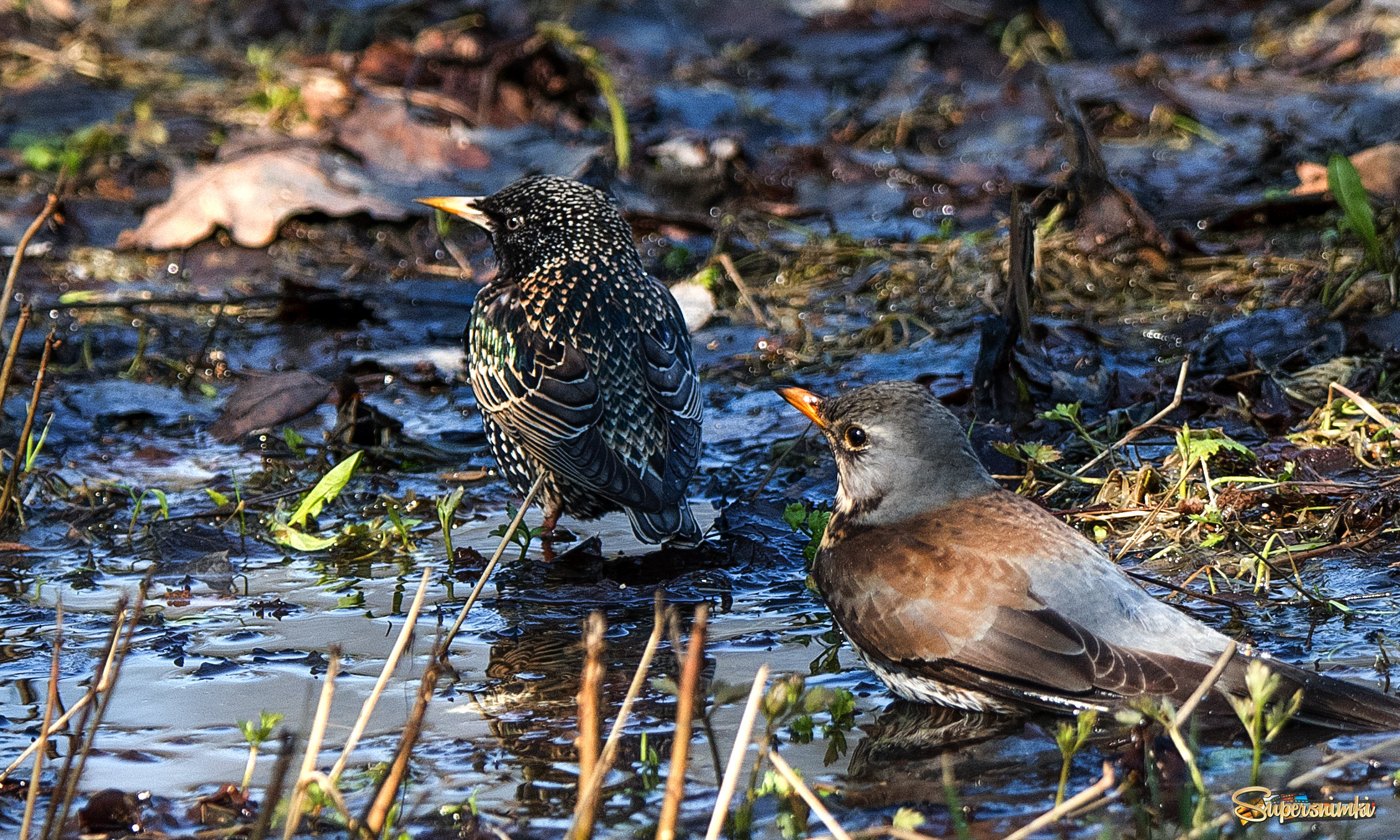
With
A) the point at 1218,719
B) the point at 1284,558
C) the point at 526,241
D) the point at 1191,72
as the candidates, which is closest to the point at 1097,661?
the point at 1218,719

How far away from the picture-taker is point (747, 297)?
24.6ft

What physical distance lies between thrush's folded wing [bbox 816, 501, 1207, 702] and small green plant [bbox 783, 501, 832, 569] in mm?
762

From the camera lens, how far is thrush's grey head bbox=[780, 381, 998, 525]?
170 inches

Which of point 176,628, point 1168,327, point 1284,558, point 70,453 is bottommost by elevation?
point 1284,558

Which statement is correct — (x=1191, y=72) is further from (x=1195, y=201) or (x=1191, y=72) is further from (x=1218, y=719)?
(x=1218, y=719)

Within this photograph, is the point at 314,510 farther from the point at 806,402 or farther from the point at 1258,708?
the point at 1258,708

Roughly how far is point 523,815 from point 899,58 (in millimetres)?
9822

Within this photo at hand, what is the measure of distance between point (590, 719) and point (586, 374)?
2.86 meters

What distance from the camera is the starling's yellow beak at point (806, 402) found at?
15.3 feet

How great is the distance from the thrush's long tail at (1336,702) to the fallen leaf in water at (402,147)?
635cm

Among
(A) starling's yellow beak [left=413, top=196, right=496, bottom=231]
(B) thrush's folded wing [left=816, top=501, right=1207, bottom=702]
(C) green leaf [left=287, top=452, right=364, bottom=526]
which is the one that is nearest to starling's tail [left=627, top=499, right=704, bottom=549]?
(B) thrush's folded wing [left=816, top=501, right=1207, bottom=702]

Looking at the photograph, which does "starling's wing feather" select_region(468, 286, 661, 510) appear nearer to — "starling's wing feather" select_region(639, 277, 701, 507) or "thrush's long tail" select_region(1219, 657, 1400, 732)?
"starling's wing feather" select_region(639, 277, 701, 507)

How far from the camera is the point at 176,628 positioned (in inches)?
185

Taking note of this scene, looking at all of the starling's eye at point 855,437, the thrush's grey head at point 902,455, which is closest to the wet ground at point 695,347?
the thrush's grey head at point 902,455
